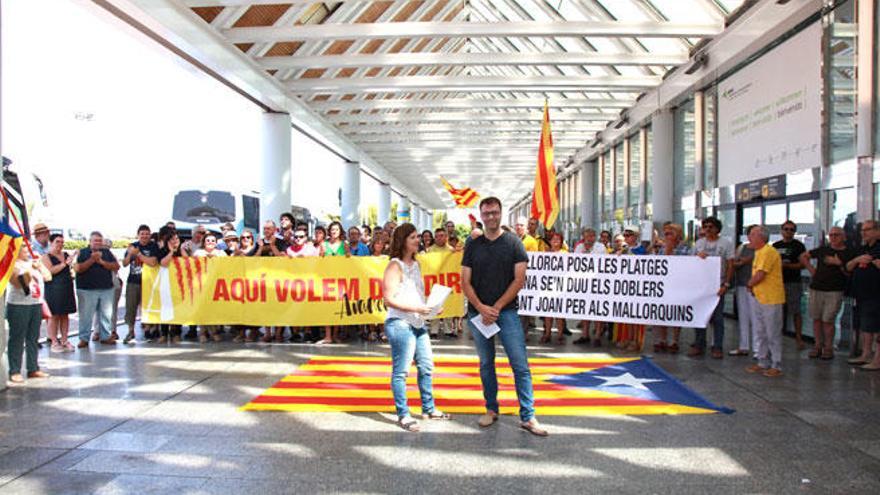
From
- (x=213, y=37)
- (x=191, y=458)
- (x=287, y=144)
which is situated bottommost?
(x=191, y=458)

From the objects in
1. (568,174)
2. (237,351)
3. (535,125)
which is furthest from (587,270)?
(568,174)

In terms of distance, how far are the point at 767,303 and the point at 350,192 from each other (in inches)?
848

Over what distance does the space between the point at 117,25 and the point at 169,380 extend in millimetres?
6304

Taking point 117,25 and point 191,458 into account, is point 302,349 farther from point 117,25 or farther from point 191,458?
point 117,25

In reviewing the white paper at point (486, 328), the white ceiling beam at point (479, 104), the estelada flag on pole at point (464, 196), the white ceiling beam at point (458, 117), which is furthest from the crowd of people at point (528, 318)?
the estelada flag on pole at point (464, 196)

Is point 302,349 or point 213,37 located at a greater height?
point 213,37

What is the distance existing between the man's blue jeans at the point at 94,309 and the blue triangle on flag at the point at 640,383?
6.70 metres

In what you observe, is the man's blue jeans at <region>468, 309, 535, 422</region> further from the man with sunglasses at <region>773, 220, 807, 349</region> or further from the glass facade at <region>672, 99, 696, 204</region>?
the glass facade at <region>672, 99, 696, 204</region>

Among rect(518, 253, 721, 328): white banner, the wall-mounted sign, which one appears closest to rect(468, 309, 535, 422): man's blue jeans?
rect(518, 253, 721, 328): white banner

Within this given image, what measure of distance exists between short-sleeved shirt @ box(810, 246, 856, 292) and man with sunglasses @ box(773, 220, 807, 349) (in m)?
0.56

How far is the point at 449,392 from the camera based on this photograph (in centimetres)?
687

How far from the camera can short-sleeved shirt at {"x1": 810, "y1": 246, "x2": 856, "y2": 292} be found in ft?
27.7

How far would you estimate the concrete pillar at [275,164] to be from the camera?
1708 cm

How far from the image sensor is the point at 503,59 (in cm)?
1381
